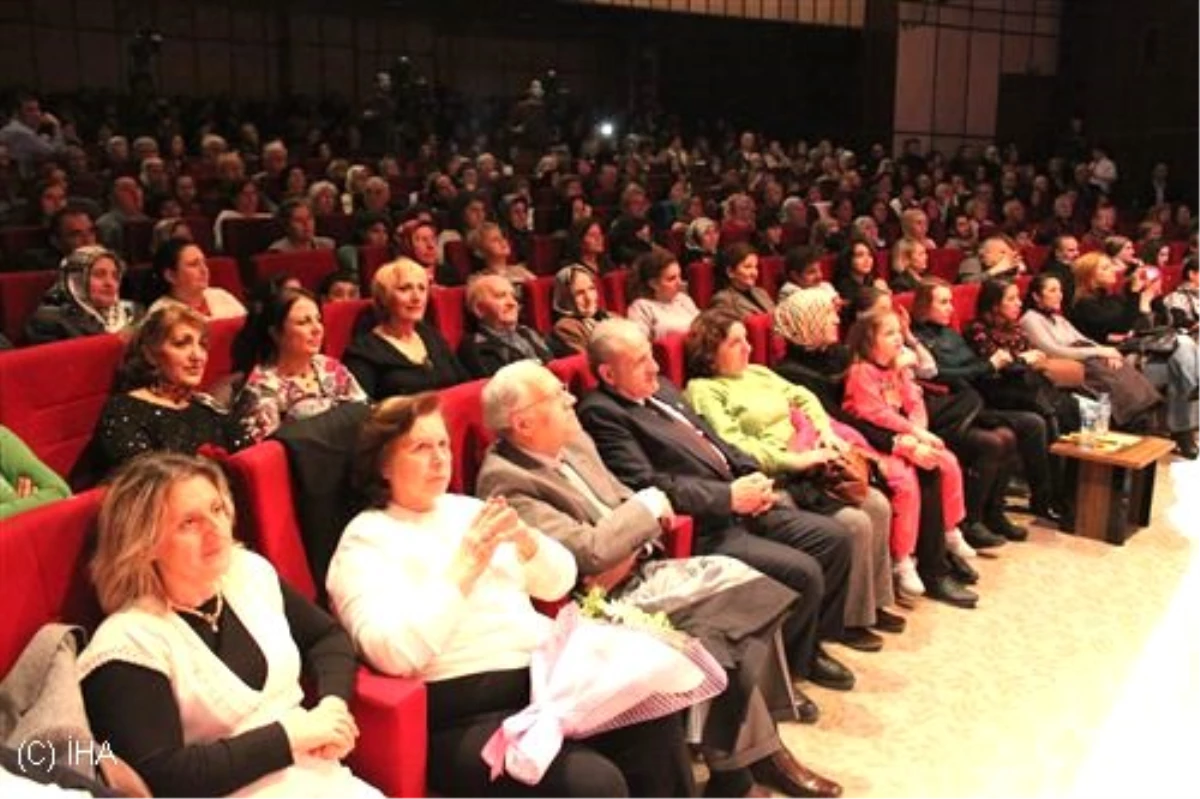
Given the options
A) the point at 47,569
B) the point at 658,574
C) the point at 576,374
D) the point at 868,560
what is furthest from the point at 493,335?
the point at 47,569

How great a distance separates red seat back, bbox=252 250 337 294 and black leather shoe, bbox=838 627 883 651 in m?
2.30

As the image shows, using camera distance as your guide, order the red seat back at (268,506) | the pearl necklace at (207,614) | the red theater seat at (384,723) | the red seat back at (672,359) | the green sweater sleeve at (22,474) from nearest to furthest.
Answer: the pearl necklace at (207,614) → the red theater seat at (384,723) → the red seat back at (268,506) → the green sweater sleeve at (22,474) → the red seat back at (672,359)

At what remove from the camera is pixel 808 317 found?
3.39 metres

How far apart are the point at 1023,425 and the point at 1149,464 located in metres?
0.43

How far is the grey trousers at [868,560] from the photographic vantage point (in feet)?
9.41

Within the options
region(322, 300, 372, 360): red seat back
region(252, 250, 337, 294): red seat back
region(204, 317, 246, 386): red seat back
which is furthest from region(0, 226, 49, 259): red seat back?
region(204, 317, 246, 386): red seat back

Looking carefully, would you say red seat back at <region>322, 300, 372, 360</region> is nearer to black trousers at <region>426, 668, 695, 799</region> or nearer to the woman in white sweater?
the woman in white sweater

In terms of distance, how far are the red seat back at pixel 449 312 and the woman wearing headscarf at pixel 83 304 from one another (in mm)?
902

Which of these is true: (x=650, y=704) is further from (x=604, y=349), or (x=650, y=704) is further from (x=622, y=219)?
(x=622, y=219)

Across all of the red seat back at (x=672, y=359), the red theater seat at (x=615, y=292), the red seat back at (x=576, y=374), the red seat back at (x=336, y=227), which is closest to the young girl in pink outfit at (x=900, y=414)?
the red seat back at (x=672, y=359)

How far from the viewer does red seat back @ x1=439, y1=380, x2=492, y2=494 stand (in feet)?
7.79

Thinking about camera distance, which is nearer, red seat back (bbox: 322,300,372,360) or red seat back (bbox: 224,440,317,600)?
red seat back (bbox: 224,440,317,600)

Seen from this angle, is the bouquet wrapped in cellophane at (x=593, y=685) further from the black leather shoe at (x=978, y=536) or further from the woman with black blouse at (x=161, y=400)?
the black leather shoe at (x=978, y=536)

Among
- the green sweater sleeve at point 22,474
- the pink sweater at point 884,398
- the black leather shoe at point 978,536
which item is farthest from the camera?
the black leather shoe at point 978,536
